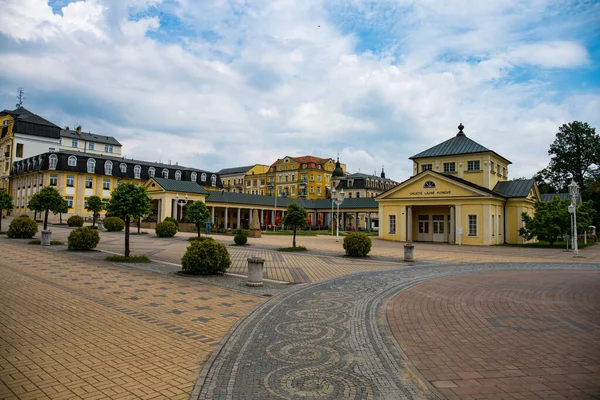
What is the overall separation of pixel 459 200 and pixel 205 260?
88.2 ft

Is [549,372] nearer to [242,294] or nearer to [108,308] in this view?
[242,294]

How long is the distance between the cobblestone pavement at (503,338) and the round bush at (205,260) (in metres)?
5.97

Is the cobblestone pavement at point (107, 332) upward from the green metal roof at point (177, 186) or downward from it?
downward

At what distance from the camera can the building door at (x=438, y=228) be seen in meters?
35.8

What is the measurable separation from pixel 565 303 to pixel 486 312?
2.53m

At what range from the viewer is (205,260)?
40.9 feet

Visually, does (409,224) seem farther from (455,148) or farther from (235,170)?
(235,170)

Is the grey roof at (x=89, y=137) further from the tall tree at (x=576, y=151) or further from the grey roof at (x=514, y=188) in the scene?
the tall tree at (x=576, y=151)

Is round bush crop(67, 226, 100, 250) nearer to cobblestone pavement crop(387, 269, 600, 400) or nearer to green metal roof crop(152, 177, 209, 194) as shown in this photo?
cobblestone pavement crop(387, 269, 600, 400)

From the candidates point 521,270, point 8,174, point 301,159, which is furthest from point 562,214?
point 8,174

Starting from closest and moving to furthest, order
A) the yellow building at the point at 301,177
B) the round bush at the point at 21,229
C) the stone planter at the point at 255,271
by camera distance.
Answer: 1. the stone planter at the point at 255,271
2. the round bush at the point at 21,229
3. the yellow building at the point at 301,177

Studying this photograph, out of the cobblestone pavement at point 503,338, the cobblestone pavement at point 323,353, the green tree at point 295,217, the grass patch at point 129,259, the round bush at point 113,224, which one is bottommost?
the cobblestone pavement at point 323,353

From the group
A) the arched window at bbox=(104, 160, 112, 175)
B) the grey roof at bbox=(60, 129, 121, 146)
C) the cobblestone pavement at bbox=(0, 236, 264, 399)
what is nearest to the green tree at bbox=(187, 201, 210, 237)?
the cobblestone pavement at bbox=(0, 236, 264, 399)

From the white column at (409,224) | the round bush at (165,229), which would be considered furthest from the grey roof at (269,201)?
the round bush at (165,229)
